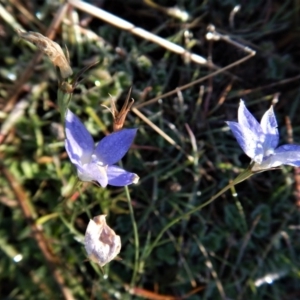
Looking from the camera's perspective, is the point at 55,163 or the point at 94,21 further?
the point at 94,21

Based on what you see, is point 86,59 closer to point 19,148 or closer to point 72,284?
point 19,148

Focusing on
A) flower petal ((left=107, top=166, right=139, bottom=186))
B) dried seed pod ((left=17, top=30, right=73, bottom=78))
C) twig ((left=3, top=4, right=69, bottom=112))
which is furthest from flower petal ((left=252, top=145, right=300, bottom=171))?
twig ((left=3, top=4, right=69, bottom=112))

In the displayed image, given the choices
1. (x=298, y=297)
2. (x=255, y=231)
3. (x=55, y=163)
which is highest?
(x=55, y=163)

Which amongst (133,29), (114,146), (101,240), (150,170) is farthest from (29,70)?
(101,240)

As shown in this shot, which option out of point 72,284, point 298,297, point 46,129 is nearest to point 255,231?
point 298,297

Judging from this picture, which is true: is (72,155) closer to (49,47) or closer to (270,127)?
(49,47)

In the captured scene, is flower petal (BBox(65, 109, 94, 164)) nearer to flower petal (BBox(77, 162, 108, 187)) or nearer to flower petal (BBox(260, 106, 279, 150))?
flower petal (BBox(77, 162, 108, 187))
